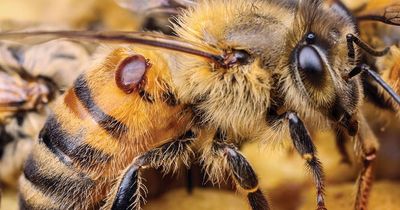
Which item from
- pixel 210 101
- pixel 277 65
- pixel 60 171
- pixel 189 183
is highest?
pixel 277 65

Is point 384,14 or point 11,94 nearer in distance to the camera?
point 384,14

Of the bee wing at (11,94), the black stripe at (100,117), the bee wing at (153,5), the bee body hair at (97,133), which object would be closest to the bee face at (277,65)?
the bee body hair at (97,133)

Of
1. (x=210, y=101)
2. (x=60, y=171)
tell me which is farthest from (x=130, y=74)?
(x=60, y=171)

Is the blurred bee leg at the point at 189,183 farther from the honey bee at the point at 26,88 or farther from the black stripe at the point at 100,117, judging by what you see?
the black stripe at the point at 100,117

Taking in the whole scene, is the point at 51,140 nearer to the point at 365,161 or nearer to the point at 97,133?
the point at 97,133

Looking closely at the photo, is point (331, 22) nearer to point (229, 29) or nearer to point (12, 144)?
point (229, 29)

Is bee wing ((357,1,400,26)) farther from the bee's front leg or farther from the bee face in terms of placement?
the bee's front leg
